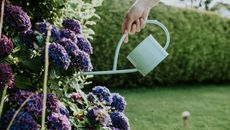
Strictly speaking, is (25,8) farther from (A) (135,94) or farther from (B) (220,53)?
(B) (220,53)

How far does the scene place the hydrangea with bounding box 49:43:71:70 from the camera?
1.94 metres

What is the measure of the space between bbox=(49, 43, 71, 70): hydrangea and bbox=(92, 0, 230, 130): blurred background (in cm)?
358

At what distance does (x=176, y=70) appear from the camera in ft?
27.9

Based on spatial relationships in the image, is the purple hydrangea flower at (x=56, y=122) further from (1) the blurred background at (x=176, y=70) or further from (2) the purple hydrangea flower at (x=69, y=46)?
(1) the blurred background at (x=176, y=70)

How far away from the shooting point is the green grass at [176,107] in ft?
18.8

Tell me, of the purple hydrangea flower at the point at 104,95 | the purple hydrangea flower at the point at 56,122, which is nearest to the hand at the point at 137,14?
the purple hydrangea flower at the point at 104,95

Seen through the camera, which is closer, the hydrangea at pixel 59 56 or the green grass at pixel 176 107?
the hydrangea at pixel 59 56

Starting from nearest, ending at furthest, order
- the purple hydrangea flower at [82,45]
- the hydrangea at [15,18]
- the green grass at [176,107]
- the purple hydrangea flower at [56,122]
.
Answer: the purple hydrangea flower at [56,122], the hydrangea at [15,18], the purple hydrangea flower at [82,45], the green grass at [176,107]

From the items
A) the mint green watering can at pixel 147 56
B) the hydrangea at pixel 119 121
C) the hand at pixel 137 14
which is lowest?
the hydrangea at pixel 119 121

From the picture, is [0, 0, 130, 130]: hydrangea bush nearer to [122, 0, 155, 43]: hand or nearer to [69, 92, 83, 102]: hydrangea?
[69, 92, 83, 102]: hydrangea

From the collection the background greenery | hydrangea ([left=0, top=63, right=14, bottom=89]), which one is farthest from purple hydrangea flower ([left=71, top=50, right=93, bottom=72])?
the background greenery

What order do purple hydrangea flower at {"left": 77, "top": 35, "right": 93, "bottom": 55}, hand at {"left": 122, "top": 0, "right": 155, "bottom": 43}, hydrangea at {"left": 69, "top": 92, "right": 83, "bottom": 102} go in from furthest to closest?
hydrangea at {"left": 69, "top": 92, "right": 83, "bottom": 102}
purple hydrangea flower at {"left": 77, "top": 35, "right": 93, "bottom": 55}
hand at {"left": 122, "top": 0, "right": 155, "bottom": 43}

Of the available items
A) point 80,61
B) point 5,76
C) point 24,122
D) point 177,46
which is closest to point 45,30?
point 80,61

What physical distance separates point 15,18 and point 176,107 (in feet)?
16.2
